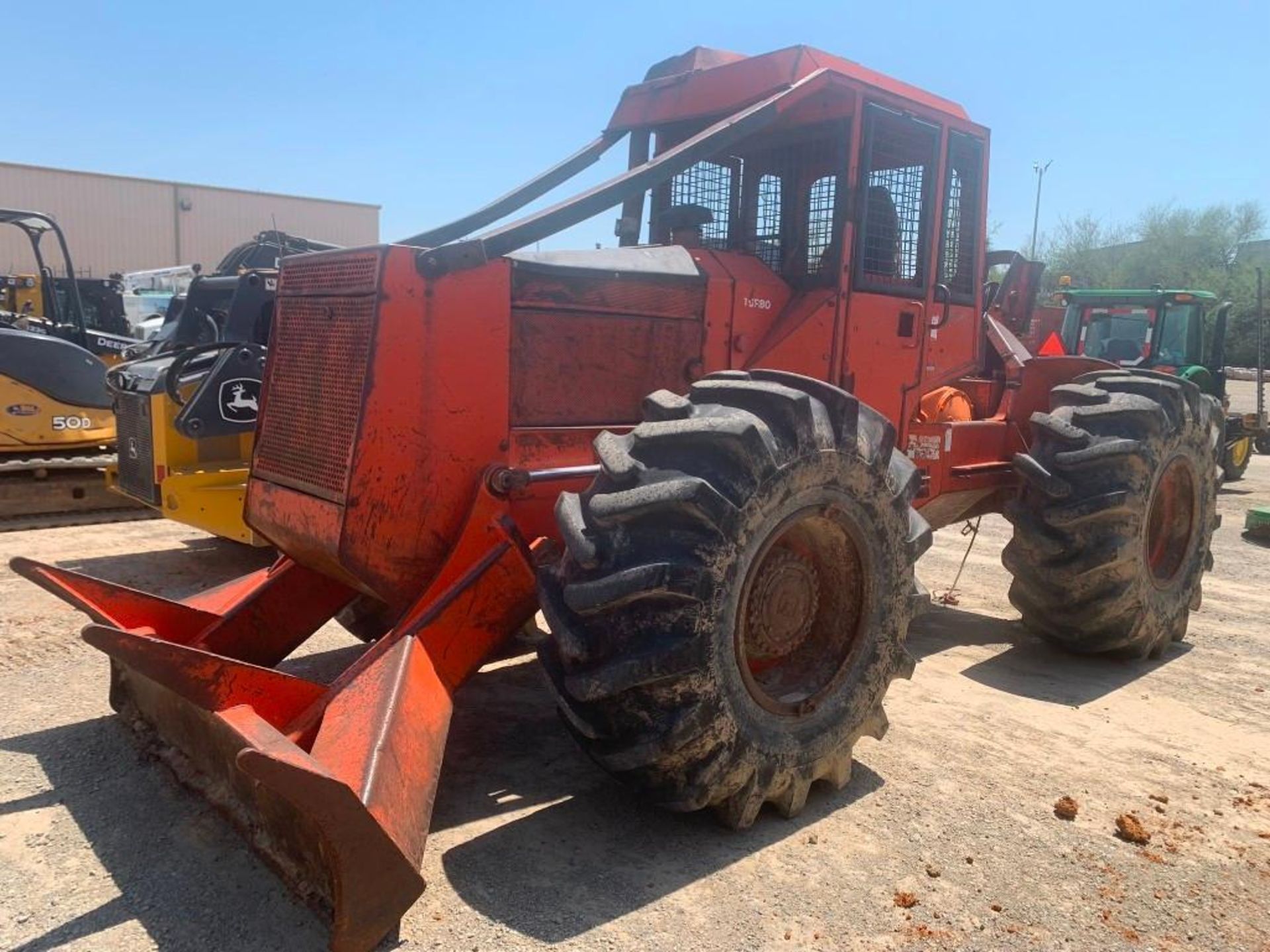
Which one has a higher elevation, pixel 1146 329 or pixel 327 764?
pixel 1146 329

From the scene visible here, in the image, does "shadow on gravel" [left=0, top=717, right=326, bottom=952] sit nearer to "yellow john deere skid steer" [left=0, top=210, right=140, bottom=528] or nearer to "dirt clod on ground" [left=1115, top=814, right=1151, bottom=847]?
"dirt clod on ground" [left=1115, top=814, right=1151, bottom=847]

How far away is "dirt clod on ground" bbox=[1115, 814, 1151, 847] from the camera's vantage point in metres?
3.59

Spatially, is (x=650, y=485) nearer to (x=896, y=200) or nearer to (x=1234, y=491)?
(x=896, y=200)

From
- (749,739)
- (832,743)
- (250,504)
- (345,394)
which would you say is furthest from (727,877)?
(250,504)

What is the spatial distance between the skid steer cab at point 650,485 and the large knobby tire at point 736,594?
0.01m

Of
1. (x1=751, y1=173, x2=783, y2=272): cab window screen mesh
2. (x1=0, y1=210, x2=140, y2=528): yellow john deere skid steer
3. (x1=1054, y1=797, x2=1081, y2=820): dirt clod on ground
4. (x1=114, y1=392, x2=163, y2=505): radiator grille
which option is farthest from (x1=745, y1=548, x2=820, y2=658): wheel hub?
(x1=0, y1=210, x2=140, y2=528): yellow john deere skid steer

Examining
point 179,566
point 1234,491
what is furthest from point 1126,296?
point 179,566

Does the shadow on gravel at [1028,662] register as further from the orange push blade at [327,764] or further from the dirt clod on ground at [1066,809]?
the orange push blade at [327,764]

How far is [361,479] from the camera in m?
3.60

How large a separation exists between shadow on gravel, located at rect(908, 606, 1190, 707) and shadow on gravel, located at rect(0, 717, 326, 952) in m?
3.53

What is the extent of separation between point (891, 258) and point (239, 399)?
489 cm

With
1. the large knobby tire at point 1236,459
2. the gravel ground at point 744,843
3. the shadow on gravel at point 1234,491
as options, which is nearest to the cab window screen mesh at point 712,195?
the gravel ground at point 744,843

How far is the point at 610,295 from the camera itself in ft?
13.8

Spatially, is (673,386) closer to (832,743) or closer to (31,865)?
(832,743)
